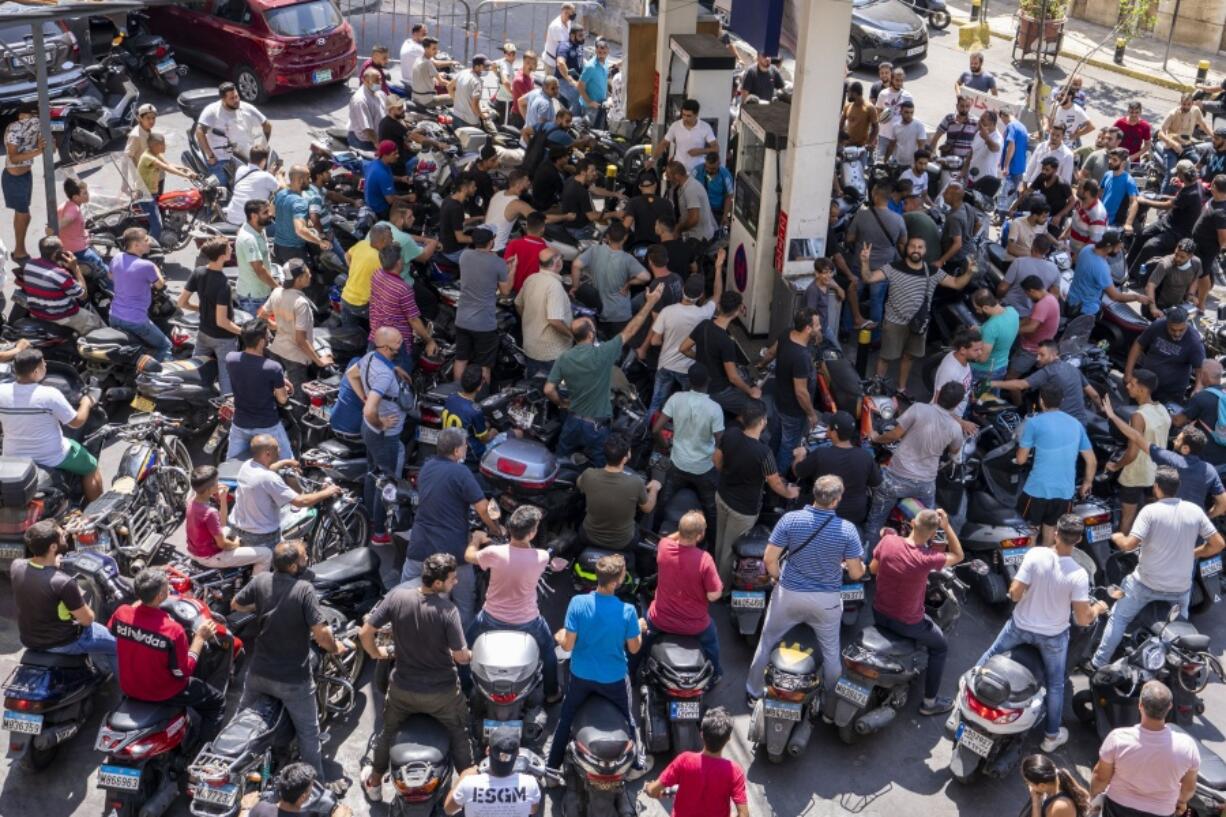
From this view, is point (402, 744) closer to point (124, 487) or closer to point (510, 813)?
point (510, 813)

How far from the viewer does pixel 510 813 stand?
7.44m

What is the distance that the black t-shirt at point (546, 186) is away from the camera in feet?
47.9

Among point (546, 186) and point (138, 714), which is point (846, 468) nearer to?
point (138, 714)

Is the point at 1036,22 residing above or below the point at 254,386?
below

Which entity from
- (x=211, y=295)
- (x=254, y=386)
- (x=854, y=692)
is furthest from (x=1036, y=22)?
(x=854, y=692)

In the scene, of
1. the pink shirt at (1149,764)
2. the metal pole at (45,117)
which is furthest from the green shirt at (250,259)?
the pink shirt at (1149,764)

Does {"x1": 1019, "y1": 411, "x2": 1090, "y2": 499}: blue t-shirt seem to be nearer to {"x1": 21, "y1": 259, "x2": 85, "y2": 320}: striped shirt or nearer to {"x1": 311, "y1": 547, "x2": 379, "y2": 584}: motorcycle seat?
{"x1": 311, "y1": 547, "x2": 379, "y2": 584}: motorcycle seat

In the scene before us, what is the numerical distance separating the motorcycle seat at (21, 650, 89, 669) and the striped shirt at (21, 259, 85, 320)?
4.51 m

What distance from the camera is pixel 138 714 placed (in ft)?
26.3

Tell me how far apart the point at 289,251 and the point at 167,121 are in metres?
7.53

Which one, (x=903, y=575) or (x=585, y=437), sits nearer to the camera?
(x=903, y=575)

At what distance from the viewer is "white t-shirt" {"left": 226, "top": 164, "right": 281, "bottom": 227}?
Result: 1399 centimetres

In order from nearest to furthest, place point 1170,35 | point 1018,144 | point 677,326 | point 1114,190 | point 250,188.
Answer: point 677,326 < point 250,188 < point 1114,190 < point 1018,144 < point 1170,35

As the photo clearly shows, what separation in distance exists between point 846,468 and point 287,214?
6584 millimetres
